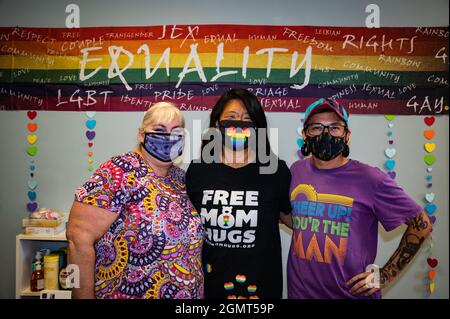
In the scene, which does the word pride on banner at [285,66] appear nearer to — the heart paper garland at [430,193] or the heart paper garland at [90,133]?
the heart paper garland at [430,193]

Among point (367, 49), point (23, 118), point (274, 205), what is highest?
point (367, 49)

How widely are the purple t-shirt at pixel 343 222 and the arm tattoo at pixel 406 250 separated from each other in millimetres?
54

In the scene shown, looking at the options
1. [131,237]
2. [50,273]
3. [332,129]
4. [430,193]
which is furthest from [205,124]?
[430,193]

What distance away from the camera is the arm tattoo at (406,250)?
1394 mm

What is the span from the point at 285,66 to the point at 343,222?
1238 millimetres

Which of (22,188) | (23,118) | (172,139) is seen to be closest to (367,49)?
(172,139)

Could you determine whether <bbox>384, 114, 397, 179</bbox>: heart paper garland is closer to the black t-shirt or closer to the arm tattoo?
the arm tattoo

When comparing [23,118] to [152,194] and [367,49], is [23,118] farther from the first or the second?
[367,49]

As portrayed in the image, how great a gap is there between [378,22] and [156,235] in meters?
2.08

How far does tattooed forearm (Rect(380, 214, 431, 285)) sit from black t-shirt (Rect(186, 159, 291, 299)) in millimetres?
509

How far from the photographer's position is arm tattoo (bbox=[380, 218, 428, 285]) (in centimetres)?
139

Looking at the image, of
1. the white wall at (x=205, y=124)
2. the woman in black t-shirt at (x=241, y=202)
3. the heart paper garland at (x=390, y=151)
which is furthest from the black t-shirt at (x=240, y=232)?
the heart paper garland at (x=390, y=151)
